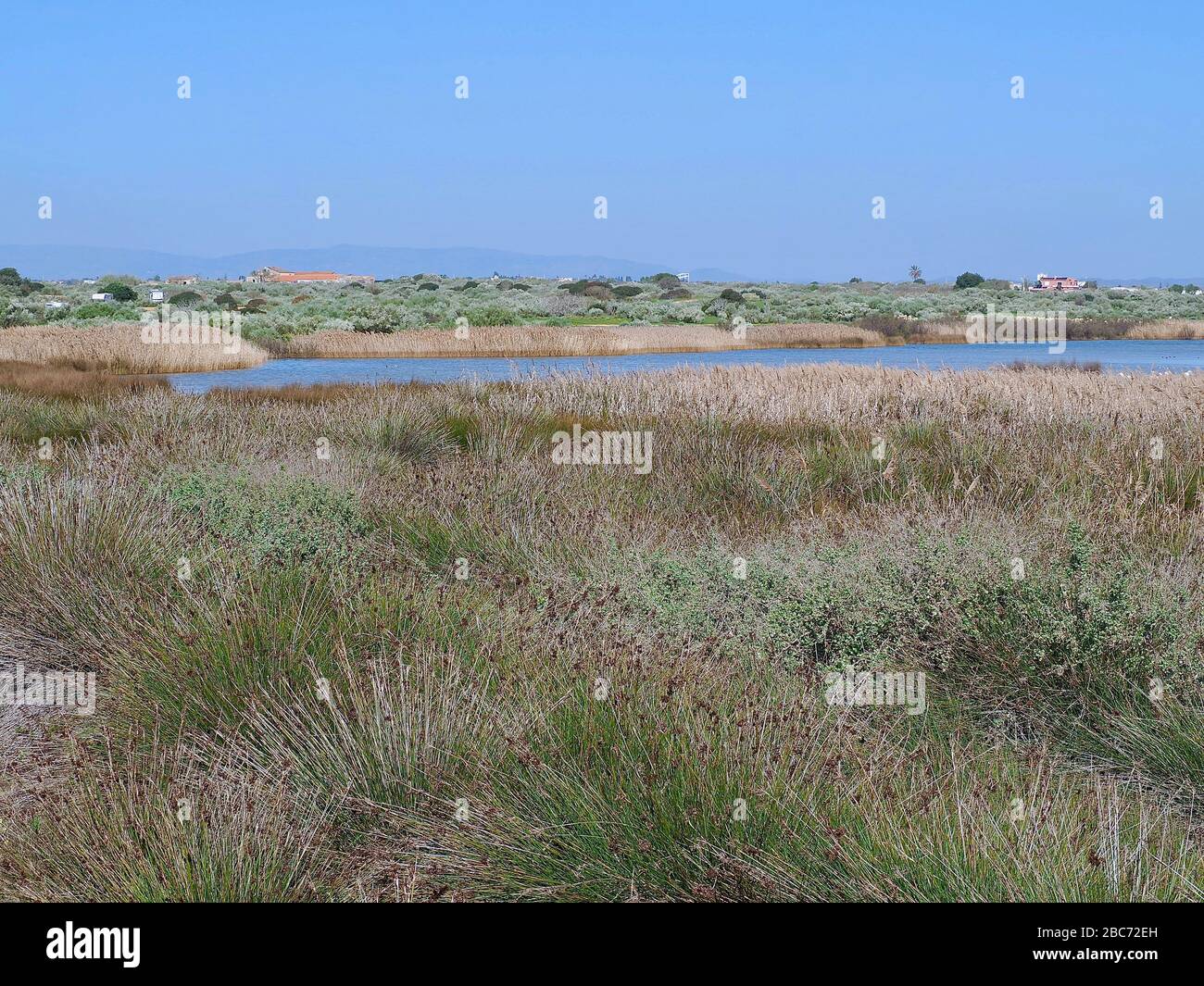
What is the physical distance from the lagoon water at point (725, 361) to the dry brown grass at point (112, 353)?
2.82 ft

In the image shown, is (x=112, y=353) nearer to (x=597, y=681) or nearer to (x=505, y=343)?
(x=505, y=343)

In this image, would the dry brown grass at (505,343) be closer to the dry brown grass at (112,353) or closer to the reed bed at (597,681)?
the dry brown grass at (112,353)

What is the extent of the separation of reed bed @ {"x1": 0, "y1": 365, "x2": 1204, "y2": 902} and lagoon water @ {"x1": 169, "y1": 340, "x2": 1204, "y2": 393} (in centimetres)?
1589

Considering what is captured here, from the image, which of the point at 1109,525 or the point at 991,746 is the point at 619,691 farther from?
the point at 1109,525

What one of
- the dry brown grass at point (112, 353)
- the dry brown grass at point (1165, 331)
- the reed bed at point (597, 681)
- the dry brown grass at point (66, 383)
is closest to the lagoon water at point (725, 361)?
the dry brown grass at point (112, 353)

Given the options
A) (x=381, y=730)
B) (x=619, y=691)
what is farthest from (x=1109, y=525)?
(x=381, y=730)

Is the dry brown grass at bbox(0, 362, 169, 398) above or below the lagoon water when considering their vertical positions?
below

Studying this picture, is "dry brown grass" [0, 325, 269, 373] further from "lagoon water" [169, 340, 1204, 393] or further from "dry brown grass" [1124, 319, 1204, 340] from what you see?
"dry brown grass" [1124, 319, 1204, 340]

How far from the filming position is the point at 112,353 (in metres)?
29.7

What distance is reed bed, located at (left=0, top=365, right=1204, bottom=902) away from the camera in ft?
10.3

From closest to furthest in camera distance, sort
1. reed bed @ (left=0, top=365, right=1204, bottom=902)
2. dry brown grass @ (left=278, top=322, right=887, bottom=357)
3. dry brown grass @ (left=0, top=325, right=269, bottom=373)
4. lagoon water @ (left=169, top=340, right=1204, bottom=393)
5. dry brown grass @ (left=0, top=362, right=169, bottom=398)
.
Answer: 1. reed bed @ (left=0, top=365, right=1204, bottom=902)
2. dry brown grass @ (left=0, top=362, right=169, bottom=398)
3. lagoon water @ (left=169, top=340, right=1204, bottom=393)
4. dry brown grass @ (left=0, top=325, right=269, bottom=373)
5. dry brown grass @ (left=278, top=322, right=887, bottom=357)

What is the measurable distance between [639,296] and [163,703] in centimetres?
7633

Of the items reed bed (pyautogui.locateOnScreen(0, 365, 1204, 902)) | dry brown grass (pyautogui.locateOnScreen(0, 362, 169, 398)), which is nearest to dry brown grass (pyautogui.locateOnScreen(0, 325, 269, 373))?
dry brown grass (pyautogui.locateOnScreen(0, 362, 169, 398))

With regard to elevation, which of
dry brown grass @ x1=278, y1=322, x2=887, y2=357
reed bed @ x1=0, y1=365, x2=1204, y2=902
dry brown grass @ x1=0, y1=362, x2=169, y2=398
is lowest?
reed bed @ x1=0, y1=365, x2=1204, y2=902
